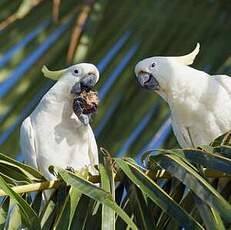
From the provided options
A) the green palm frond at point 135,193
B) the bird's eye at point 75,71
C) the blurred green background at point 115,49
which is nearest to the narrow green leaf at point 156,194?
the green palm frond at point 135,193

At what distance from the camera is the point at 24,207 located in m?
1.44

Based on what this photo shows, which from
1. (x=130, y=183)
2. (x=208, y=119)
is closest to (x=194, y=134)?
(x=208, y=119)

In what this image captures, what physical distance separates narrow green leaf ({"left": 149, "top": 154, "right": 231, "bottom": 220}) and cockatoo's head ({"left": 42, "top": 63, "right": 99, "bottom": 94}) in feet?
3.33

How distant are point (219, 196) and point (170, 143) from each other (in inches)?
48.2

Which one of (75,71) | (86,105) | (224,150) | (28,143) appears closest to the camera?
(224,150)

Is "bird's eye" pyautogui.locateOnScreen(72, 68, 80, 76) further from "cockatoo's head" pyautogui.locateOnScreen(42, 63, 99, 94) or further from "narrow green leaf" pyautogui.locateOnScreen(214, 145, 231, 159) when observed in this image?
"narrow green leaf" pyautogui.locateOnScreen(214, 145, 231, 159)

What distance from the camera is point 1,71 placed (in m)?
2.35

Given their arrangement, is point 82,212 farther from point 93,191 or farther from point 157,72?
point 157,72

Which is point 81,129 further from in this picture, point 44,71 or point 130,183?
point 130,183

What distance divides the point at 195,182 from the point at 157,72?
1.27 metres

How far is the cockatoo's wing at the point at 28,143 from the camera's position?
8.07ft

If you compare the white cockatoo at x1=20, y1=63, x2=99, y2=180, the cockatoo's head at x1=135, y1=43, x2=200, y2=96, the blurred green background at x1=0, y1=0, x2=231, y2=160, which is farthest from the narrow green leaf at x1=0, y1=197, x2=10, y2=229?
the cockatoo's head at x1=135, y1=43, x2=200, y2=96

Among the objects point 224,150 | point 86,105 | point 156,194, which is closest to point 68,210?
point 156,194

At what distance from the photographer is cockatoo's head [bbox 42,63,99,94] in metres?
2.49
